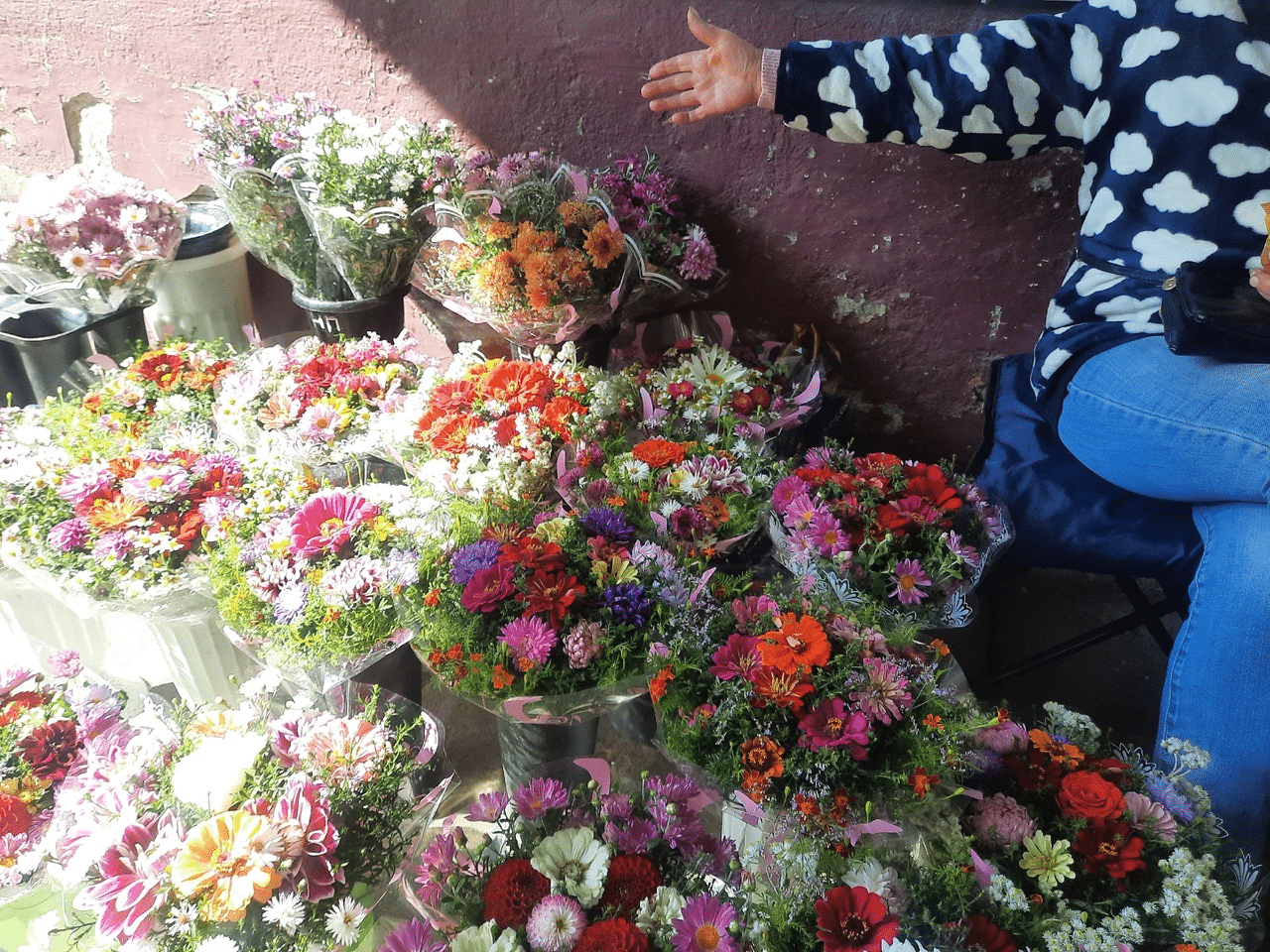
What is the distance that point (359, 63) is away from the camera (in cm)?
249

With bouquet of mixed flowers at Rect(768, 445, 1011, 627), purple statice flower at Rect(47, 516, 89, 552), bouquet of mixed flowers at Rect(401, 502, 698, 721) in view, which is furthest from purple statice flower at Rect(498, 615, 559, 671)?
purple statice flower at Rect(47, 516, 89, 552)

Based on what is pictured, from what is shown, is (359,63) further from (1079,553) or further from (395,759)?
(1079,553)

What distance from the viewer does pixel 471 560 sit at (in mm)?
1468

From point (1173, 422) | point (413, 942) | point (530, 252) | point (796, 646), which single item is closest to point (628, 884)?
point (413, 942)

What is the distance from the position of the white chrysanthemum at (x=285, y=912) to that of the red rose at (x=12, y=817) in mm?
446

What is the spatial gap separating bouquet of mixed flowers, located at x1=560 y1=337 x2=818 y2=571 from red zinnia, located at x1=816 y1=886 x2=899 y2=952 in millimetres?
675

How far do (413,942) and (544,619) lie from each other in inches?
19.6

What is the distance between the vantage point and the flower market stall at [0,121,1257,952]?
115cm

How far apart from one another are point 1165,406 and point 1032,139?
2.05 feet

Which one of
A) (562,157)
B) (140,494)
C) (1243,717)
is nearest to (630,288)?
(562,157)

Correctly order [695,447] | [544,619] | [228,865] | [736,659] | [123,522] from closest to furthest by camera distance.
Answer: [228,865] → [736,659] → [544,619] → [123,522] → [695,447]

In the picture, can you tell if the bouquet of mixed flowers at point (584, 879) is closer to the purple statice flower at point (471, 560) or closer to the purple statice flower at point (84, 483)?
the purple statice flower at point (471, 560)

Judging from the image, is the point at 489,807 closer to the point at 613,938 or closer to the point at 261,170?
the point at 613,938

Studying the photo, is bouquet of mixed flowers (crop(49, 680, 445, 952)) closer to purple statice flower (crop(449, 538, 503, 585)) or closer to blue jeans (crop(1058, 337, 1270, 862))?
purple statice flower (crop(449, 538, 503, 585))
